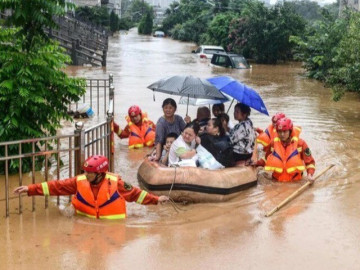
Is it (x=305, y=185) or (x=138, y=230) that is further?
(x=305, y=185)

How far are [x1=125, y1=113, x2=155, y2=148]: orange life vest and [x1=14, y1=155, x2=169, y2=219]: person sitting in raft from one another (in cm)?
474

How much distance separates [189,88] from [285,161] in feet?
6.41

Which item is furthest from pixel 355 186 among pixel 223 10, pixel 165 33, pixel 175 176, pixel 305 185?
pixel 165 33

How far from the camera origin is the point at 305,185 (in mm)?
8562

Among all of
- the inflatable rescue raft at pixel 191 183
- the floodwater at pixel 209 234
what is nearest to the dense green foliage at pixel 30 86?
the floodwater at pixel 209 234

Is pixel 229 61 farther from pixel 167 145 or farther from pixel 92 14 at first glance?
pixel 92 14

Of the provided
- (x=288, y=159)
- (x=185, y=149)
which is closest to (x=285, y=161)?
(x=288, y=159)

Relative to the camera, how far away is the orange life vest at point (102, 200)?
21.4 ft

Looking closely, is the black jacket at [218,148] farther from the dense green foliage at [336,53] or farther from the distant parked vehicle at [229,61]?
the distant parked vehicle at [229,61]

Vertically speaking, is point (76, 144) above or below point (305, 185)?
above

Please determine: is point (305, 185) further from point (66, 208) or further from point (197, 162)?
point (66, 208)

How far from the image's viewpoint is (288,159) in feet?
29.2

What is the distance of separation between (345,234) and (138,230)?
2.51m

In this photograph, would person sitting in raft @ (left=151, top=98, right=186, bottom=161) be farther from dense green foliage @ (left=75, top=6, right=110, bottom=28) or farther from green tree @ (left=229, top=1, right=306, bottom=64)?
dense green foliage @ (left=75, top=6, right=110, bottom=28)
